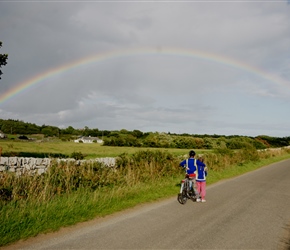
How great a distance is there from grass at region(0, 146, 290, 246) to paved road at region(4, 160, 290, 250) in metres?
0.41

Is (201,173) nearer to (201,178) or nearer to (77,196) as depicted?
(201,178)

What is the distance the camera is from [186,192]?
10.0 m

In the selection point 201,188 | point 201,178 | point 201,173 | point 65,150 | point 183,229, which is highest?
point 201,173

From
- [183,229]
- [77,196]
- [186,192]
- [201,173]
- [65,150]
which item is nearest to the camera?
[183,229]

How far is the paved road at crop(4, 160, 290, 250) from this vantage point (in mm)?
5656

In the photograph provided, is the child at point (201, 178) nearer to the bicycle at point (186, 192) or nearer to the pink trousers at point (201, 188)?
the pink trousers at point (201, 188)

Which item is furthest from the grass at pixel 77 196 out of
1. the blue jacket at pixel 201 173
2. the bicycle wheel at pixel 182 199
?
the blue jacket at pixel 201 173

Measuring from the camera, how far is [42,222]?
21.4ft

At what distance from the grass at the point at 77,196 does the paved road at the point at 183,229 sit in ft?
1.36

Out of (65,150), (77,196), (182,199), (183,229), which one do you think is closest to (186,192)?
(182,199)

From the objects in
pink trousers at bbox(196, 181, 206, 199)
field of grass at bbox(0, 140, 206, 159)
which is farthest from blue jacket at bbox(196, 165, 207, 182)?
→ field of grass at bbox(0, 140, 206, 159)

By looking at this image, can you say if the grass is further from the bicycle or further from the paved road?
the bicycle

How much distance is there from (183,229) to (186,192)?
340 cm

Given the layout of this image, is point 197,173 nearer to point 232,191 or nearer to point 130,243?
point 232,191
